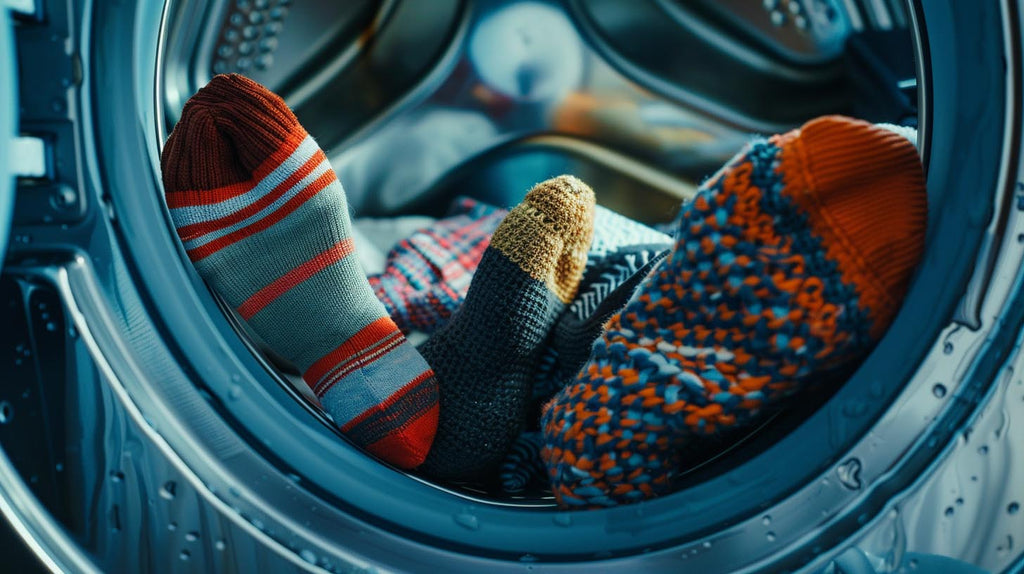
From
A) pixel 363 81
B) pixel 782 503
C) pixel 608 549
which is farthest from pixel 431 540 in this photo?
pixel 363 81

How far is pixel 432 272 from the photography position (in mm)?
809

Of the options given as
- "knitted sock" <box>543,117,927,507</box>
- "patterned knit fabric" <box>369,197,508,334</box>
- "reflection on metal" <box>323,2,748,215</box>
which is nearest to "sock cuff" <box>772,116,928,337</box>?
"knitted sock" <box>543,117,927,507</box>

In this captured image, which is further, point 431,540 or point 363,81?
point 363,81

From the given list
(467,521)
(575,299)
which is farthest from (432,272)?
(467,521)

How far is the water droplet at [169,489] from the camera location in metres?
0.48

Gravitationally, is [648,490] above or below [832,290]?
below

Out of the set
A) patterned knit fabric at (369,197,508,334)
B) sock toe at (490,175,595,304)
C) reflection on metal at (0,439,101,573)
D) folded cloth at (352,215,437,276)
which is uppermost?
sock toe at (490,175,595,304)

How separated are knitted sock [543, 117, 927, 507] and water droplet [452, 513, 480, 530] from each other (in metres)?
0.09

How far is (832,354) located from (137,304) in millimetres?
438

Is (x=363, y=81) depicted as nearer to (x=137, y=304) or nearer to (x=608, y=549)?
(x=137, y=304)

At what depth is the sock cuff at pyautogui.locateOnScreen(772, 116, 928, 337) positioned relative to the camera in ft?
1.36

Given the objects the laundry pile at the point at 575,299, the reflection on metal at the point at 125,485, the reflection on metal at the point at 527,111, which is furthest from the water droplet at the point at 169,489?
the reflection on metal at the point at 527,111

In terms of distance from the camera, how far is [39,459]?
49 cm

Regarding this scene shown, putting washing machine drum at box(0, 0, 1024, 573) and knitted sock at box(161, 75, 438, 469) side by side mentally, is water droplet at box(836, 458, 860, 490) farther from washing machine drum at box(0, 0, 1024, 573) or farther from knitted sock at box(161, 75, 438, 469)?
knitted sock at box(161, 75, 438, 469)
